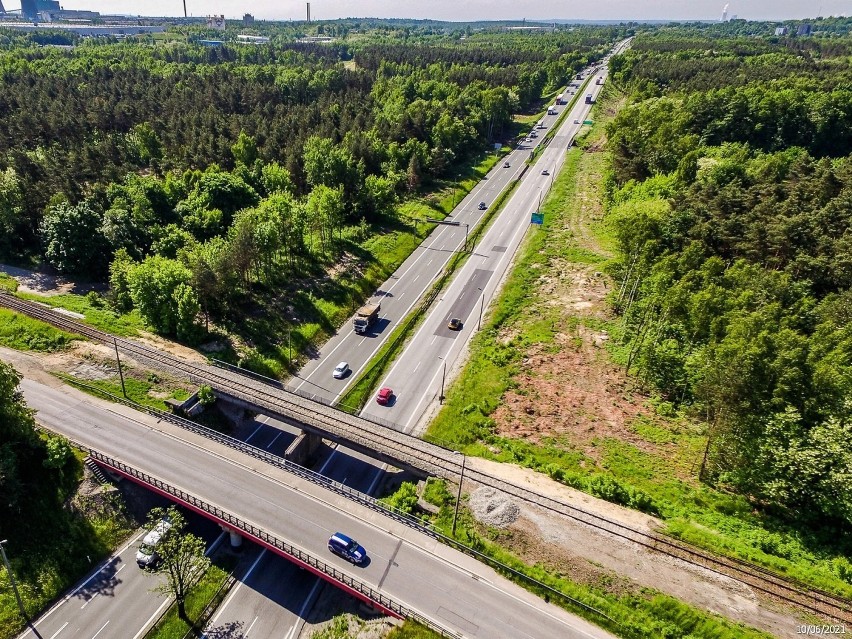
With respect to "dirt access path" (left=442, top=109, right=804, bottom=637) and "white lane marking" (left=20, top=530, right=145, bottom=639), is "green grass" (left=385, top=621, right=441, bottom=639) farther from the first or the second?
"white lane marking" (left=20, top=530, right=145, bottom=639)

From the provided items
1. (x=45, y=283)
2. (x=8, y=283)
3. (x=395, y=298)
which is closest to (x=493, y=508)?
(x=395, y=298)

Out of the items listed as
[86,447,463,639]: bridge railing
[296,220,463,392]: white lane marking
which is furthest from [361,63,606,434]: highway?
[86,447,463,639]: bridge railing

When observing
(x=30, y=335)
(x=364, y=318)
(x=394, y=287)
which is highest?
(x=30, y=335)

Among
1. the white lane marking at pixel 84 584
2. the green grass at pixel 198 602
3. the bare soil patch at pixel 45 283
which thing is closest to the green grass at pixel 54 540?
the white lane marking at pixel 84 584

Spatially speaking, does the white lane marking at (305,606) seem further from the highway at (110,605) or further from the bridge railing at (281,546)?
the highway at (110,605)

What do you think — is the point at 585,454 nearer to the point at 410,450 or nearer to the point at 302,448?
the point at 410,450
